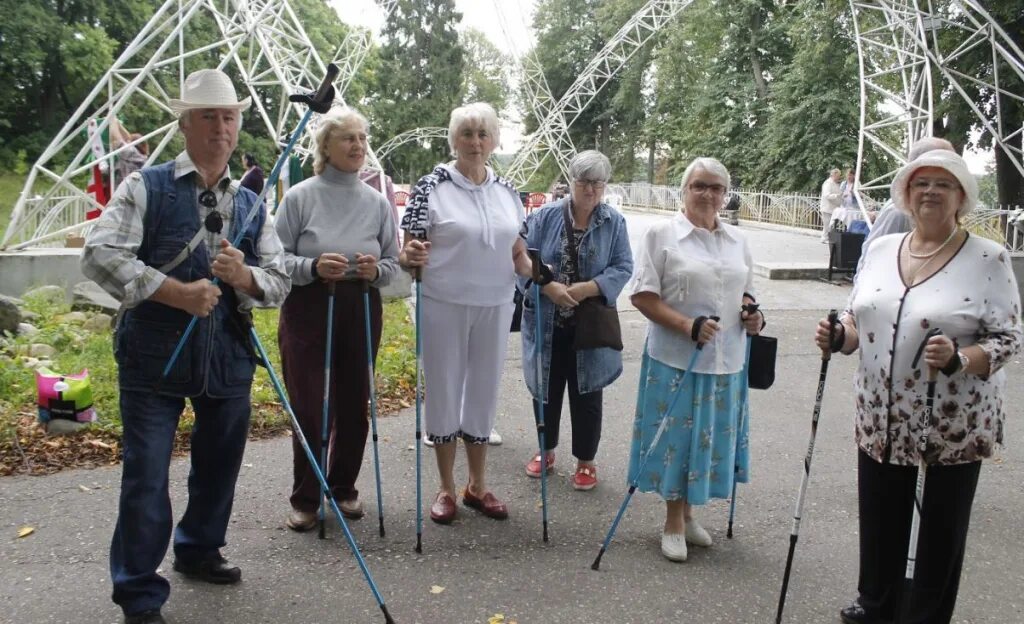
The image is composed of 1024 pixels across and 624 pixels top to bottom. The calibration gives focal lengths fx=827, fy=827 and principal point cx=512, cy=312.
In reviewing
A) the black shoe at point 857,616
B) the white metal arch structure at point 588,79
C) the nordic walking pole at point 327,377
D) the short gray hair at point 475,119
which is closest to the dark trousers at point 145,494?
the nordic walking pole at point 327,377

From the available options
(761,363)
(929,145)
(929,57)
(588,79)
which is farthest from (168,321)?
(588,79)

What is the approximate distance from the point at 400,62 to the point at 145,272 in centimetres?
4426

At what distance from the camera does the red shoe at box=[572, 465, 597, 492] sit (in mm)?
4566

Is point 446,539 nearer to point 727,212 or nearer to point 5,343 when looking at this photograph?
point 5,343

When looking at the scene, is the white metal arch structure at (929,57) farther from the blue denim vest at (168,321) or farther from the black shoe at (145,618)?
the black shoe at (145,618)

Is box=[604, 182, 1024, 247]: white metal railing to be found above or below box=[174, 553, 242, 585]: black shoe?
above

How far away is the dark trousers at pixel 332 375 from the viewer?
3904mm

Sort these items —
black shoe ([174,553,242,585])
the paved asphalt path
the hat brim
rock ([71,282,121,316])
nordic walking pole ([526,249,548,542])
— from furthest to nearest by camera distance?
rock ([71,282,121,316]) < nordic walking pole ([526,249,548,542]) < black shoe ([174,553,242,585]) < the paved asphalt path < the hat brim

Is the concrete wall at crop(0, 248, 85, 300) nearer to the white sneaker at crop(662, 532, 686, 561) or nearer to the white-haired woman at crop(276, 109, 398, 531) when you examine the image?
the white-haired woman at crop(276, 109, 398, 531)

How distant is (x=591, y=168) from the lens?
4293 millimetres

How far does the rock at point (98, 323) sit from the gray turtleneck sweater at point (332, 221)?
15.4 feet

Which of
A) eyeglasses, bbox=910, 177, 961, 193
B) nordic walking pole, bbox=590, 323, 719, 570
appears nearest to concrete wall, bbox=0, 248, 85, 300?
nordic walking pole, bbox=590, 323, 719, 570

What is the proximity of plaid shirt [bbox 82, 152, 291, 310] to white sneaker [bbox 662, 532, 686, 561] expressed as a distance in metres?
2.09

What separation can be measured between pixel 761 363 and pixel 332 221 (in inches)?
83.3
